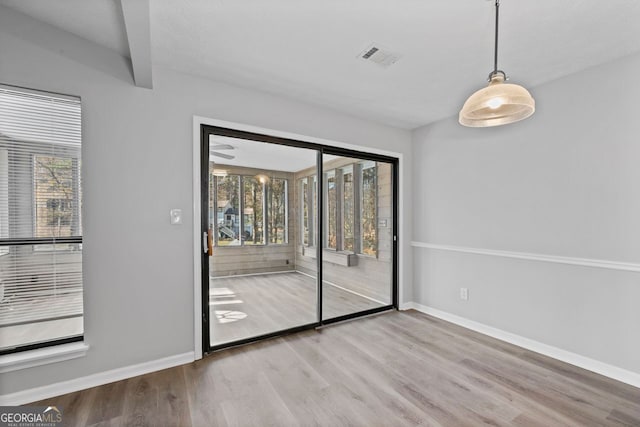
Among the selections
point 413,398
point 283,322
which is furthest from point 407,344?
point 283,322

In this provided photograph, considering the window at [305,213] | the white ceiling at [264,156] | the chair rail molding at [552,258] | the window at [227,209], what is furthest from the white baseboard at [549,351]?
the window at [227,209]

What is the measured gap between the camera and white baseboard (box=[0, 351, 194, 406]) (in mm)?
2008

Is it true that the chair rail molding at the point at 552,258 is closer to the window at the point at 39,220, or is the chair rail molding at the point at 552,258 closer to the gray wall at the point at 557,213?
the gray wall at the point at 557,213

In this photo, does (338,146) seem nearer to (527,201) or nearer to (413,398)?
(527,201)

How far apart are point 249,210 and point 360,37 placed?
1.94 m

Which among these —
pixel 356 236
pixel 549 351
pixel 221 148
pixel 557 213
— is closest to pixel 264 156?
pixel 221 148

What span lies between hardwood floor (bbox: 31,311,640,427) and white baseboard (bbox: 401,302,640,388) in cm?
8

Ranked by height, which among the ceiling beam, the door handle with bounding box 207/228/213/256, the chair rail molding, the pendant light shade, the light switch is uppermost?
the ceiling beam

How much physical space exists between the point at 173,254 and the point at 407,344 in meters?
2.49

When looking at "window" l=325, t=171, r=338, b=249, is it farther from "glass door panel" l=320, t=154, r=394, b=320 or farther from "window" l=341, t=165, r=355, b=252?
"window" l=341, t=165, r=355, b=252

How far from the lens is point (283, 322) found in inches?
129

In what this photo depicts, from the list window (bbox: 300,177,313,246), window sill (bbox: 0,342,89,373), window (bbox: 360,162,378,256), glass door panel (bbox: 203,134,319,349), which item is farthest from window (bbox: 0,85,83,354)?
window (bbox: 360,162,378,256)

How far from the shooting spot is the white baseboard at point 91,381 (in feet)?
6.59

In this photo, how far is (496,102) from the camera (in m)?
1.60
